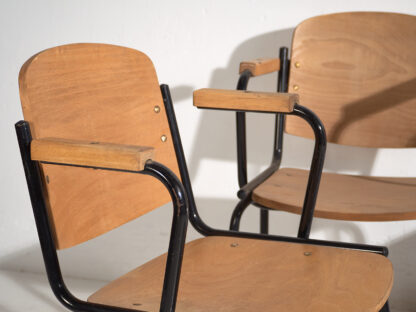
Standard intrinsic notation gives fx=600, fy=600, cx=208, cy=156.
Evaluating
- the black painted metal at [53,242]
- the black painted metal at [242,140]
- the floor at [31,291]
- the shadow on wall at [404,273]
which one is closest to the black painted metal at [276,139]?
the black painted metal at [242,140]

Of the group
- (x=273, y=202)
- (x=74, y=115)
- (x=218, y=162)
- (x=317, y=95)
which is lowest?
(x=218, y=162)

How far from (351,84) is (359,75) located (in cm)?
3

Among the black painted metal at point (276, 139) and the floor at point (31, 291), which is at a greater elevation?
the black painted metal at point (276, 139)

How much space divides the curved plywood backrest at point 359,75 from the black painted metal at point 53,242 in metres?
0.85

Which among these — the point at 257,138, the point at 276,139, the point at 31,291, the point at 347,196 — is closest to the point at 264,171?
the point at 276,139

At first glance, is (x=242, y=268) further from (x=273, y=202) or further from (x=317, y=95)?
(x=317, y=95)

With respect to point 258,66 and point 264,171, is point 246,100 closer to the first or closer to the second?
point 258,66

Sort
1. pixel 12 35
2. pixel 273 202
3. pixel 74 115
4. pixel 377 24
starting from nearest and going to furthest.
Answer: pixel 74 115 → pixel 273 202 → pixel 377 24 → pixel 12 35

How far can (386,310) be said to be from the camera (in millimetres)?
1041

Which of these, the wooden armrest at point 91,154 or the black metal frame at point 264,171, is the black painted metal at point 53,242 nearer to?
the wooden armrest at point 91,154

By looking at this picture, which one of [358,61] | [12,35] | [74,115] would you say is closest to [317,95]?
[358,61]

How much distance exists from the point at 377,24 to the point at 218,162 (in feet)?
2.33

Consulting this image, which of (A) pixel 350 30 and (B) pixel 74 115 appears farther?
(A) pixel 350 30

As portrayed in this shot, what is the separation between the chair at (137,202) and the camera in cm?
78
